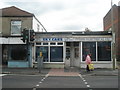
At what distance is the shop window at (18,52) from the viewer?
3094 centimetres

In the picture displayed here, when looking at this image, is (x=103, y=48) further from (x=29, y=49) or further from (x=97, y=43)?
(x=29, y=49)

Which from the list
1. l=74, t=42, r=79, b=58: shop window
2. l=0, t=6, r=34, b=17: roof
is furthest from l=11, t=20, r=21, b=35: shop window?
Answer: l=74, t=42, r=79, b=58: shop window

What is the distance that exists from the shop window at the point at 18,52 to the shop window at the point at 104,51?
7823 millimetres

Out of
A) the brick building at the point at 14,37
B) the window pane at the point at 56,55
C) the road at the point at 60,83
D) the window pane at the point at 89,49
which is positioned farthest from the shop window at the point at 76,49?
the road at the point at 60,83

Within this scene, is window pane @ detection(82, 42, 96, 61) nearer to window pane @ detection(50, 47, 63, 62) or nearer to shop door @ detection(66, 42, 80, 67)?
shop door @ detection(66, 42, 80, 67)

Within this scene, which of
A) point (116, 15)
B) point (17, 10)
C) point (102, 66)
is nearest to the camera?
point (102, 66)

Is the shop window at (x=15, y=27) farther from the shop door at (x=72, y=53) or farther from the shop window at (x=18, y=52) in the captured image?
the shop door at (x=72, y=53)

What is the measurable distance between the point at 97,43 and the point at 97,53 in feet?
3.39

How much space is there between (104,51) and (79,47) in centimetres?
264

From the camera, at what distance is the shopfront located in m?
29.7

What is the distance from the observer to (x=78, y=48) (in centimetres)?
3094

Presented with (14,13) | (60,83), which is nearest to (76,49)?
(14,13)

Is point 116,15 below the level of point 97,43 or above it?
above

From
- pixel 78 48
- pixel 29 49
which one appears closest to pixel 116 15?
pixel 78 48
